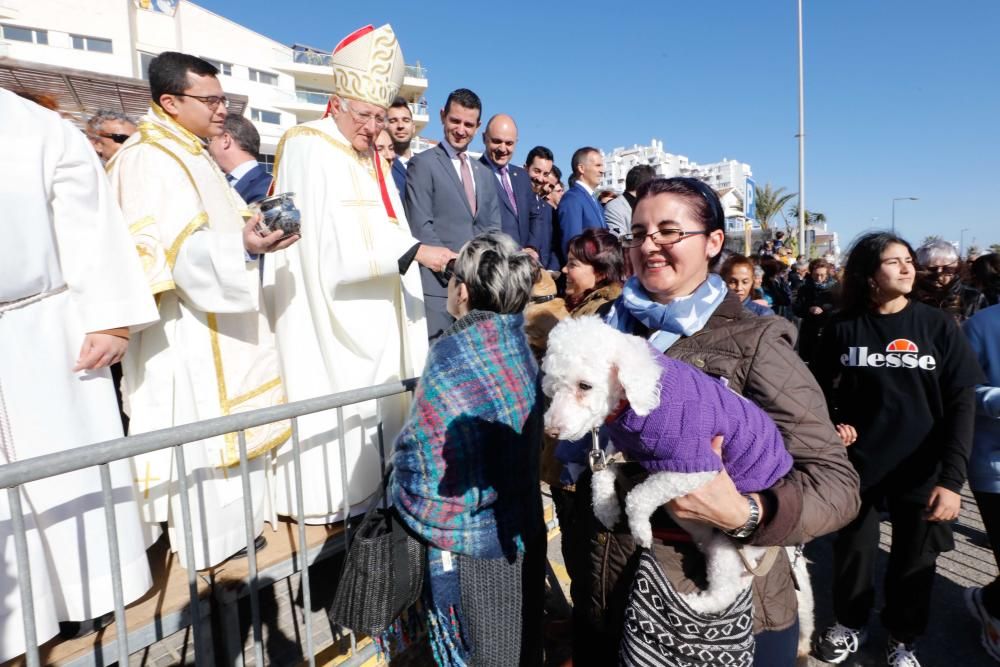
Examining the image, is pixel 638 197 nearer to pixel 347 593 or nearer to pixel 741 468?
pixel 741 468

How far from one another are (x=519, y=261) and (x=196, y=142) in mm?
1725

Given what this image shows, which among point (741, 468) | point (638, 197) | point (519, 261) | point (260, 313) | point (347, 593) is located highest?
point (638, 197)

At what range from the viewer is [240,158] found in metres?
4.16

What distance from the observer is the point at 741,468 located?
1371 mm

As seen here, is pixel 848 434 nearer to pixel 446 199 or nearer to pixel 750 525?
pixel 750 525

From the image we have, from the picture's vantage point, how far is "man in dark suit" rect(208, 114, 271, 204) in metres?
3.96

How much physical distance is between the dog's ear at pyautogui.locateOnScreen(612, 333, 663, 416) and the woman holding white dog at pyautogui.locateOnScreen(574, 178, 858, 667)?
28 cm

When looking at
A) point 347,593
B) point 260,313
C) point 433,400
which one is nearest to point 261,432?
point 260,313

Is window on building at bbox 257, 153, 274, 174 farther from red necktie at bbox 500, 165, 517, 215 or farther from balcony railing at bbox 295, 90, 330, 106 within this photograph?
balcony railing at bbox 295, 90, 330, 106

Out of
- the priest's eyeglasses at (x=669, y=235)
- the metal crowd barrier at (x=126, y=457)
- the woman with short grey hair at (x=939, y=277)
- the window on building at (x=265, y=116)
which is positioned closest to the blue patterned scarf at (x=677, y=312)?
the priest's eyeglasses at (x=669, y=235)

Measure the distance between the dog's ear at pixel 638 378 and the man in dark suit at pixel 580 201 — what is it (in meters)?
4.10

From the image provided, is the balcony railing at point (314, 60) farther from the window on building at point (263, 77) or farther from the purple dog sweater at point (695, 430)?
the purple dog sweater at point (695, 430)

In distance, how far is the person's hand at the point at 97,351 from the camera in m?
2.00

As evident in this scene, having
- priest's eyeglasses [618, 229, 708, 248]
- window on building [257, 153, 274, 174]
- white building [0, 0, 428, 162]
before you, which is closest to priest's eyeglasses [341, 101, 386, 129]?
window on building [257, 153, 274, 174]
